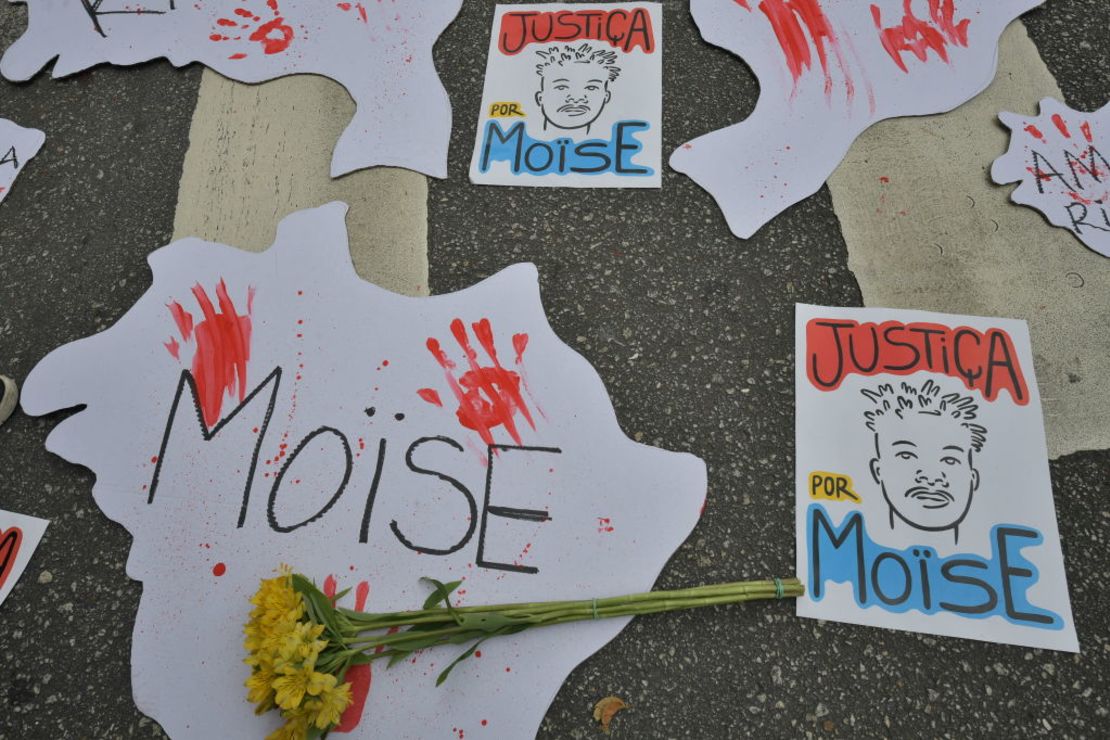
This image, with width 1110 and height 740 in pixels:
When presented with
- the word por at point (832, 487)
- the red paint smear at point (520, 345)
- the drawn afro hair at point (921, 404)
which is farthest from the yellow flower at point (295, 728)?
the drawn afro hair at point (921, 404)

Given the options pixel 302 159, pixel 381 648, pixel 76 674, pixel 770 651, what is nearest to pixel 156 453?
pixel 76 674

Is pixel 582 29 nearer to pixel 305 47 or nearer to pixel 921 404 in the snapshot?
pixel 305 47

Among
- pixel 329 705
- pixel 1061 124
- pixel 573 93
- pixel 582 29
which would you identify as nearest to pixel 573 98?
pixel 573 93

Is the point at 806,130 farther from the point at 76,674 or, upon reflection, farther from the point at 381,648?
the point at 76,674

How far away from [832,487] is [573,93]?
0.68m

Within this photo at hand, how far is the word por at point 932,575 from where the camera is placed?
0.83 m

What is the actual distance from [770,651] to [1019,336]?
0.51 metres

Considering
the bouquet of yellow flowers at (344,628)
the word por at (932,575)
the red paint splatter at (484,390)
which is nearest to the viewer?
the bouquet of yellow flowers at (344,628)

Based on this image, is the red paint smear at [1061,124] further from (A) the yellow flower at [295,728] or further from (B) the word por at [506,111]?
(A) the yellow flower at [295,728]

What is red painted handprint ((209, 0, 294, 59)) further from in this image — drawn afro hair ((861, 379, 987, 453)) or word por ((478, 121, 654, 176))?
drawn afro hair ((861, 379, 987, 453))

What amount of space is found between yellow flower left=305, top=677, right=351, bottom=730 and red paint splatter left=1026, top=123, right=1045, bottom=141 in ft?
3.78

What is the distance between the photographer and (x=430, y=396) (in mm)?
955

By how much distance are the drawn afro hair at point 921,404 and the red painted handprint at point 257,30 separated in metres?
1.06

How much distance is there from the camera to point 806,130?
3.63 feet
